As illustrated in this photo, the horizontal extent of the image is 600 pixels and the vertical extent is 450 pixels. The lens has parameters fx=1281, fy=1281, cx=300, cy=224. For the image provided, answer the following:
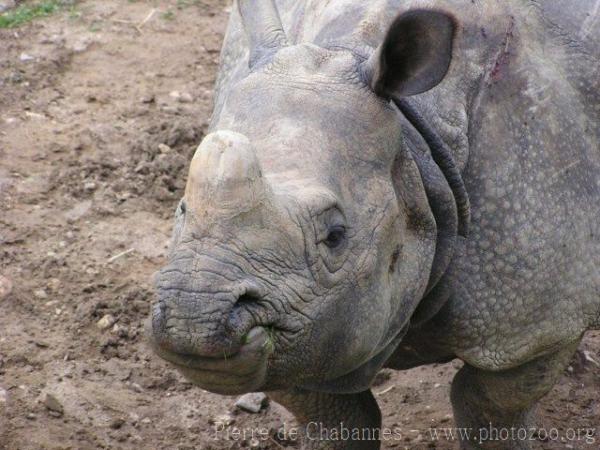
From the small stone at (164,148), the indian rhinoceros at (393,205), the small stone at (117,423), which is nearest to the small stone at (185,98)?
the small stone at (164,148)

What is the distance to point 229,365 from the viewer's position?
3.79 meters

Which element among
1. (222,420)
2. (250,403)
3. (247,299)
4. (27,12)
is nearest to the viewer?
(247,299)

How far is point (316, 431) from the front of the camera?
5695mm

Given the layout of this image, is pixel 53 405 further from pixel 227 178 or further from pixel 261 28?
pixel 227 178

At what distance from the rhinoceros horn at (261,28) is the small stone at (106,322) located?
2506mm

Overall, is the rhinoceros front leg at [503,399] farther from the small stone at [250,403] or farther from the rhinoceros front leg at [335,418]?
the small stone at [250,403]

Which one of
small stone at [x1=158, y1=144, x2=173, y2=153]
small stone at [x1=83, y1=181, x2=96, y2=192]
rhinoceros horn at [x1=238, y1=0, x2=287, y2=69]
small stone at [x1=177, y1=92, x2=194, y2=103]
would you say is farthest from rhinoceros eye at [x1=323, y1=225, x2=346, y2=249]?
small stone at [x1=177, y1=92, x2=194, y2=103]

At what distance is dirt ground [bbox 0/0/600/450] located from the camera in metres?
6.27

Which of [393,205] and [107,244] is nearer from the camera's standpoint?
[393,205]

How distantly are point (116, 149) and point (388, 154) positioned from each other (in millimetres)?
4215

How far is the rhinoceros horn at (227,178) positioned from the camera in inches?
146

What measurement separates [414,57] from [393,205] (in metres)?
0.51

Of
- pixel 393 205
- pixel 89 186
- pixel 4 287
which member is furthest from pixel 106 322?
pixel 393 205

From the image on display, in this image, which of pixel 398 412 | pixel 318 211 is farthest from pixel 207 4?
pixel 318 211
